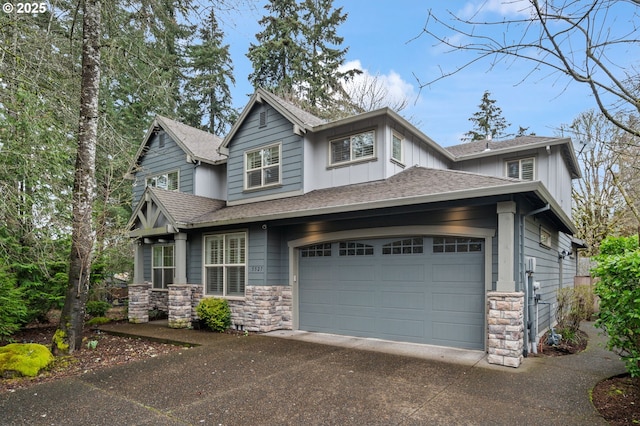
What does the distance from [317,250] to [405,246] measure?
2.23 metres

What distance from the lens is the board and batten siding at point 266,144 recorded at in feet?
32.6

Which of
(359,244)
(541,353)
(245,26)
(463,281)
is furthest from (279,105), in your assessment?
(541,353)

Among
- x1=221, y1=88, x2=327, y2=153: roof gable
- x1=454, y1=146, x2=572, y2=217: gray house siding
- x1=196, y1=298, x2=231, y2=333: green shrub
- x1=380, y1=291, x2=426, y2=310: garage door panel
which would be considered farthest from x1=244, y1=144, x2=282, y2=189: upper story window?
x1=454, y1=146, x2=572, y2=217: gray house siding

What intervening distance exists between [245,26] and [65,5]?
324 centimetres

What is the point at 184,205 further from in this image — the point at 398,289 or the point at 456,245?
the point at 456,245

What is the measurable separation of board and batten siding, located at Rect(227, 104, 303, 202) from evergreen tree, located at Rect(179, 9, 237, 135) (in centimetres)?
1205

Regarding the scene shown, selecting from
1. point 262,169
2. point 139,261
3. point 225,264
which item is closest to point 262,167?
point 262,169

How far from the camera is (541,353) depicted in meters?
6.74

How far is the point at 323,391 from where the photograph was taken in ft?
15.8

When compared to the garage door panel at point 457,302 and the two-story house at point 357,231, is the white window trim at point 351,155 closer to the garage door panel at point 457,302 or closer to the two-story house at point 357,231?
the two-story house at point 357,231

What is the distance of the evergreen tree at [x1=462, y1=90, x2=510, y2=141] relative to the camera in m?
28.5

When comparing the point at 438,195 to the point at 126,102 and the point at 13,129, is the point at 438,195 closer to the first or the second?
the point at 13,129

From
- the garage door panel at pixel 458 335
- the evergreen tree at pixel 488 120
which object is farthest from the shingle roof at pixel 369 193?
the evergreen tree at pixel 488 120

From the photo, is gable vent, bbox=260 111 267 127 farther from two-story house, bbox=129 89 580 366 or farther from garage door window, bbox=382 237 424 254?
garage door window, bbox=382 237 424 254
